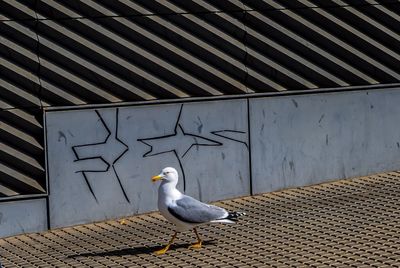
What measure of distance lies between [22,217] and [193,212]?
2.14m

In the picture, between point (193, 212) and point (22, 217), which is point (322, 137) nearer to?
point (193, 212)

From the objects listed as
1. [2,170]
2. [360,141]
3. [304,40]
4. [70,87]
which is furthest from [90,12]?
[360,141]

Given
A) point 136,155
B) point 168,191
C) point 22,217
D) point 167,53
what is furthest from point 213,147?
point 22,217

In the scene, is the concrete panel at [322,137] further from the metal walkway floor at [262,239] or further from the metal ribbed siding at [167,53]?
the metal walkway floor at [262,239]

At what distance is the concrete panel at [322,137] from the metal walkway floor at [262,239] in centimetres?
33

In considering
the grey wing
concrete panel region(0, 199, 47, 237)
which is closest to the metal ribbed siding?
concrete panel region(0, 199, 47, 237)

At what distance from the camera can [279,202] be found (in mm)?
12555

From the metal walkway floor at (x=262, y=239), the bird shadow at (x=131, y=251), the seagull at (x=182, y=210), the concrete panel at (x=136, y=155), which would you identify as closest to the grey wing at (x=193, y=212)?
the seagull at (x=182, y=210)

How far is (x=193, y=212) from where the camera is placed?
10.4 m

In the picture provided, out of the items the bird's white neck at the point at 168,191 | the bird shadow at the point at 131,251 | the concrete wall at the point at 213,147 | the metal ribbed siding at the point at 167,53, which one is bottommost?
the bird shadow at the point at 131,251

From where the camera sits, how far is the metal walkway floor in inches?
404

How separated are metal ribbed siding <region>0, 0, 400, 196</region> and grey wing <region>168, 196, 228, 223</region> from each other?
74.7 inches

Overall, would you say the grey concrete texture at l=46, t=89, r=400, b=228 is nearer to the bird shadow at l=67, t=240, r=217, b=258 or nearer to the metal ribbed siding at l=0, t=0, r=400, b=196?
the metal ribbed siding at l=0, t=0, r=400, b=196

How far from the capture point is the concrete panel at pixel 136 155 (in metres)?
11.7
